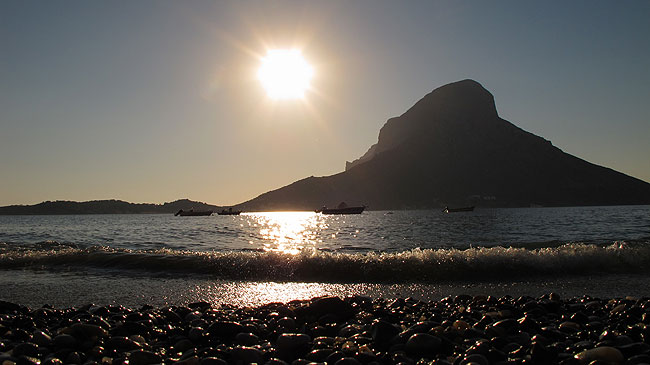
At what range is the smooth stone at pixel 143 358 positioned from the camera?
18.0 feet

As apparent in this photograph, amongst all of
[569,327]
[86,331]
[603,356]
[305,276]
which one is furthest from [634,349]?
[305,276]

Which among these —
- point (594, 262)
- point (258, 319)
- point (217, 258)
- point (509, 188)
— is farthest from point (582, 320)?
point (509, 188)

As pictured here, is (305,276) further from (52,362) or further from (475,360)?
(475,360)

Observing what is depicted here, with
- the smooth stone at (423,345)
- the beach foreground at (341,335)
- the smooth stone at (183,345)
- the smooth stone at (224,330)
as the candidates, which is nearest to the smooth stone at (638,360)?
the beach foreground at (341,335)

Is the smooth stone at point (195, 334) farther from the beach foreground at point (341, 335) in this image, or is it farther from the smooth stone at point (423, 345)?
the smooth stone at point (423, 345)

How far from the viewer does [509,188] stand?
609 feet

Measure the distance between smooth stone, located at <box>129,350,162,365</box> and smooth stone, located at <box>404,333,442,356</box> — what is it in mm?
3558

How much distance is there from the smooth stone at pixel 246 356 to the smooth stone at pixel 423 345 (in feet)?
7.05

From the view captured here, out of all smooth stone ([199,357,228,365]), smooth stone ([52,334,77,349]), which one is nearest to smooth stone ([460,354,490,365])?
smooth stone ([199,357,228,365])

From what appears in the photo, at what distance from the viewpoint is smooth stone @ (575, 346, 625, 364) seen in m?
5.01

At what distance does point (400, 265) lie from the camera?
15.7m

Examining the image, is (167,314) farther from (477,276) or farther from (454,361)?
(477,276)

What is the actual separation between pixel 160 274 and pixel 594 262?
1746cm

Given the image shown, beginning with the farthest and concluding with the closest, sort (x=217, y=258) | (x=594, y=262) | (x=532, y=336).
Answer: (x=217, y=258) < (x=594, y=262) < (x=532, y=336)
